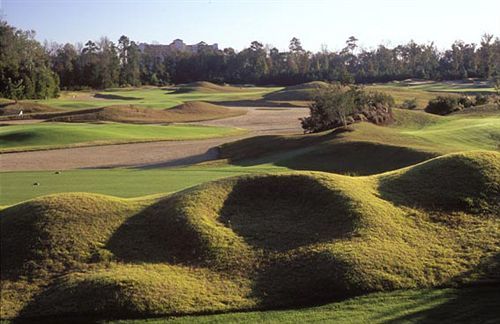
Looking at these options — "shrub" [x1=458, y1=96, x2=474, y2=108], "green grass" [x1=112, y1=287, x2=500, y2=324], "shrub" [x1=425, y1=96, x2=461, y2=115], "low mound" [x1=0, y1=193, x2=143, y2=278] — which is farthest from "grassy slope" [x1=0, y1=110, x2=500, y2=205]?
"shrub" [x1=458, y1=96, x2=474, y2=108]

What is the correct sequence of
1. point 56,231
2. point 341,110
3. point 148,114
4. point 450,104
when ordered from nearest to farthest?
point 56,231 → point 341,110 → point 450,104 → point 148,114

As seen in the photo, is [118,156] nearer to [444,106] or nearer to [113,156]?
[113,156]

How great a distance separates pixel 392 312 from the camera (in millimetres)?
7387

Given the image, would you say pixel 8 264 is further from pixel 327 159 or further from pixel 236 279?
pixel 327 159

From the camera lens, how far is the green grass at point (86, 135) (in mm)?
37688

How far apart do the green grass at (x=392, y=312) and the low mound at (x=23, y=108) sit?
5584 centimetres

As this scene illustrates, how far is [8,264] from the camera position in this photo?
27.8ft

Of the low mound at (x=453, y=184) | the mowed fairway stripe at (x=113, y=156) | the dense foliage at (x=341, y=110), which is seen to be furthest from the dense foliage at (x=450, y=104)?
the low mound at (x=453, y=184)

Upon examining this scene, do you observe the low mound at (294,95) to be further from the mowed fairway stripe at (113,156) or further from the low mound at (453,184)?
the low mound at (453,184)

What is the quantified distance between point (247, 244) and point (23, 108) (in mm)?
56312

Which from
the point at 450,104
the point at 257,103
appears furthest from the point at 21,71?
the point at 450,104

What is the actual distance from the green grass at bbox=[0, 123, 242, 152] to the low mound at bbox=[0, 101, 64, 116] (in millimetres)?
17648

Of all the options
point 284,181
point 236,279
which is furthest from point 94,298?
point 284,181

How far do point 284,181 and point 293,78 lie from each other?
348 feet
